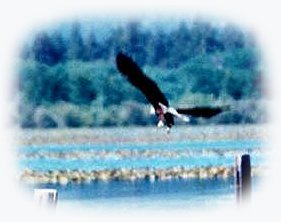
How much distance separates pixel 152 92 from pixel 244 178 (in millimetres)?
733

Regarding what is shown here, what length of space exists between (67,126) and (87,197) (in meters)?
0.46

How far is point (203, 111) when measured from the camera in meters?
5.45

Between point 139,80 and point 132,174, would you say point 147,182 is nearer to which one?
point 132,174

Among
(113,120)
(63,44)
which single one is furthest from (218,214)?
(63,44)

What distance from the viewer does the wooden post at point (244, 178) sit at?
16.9 ft

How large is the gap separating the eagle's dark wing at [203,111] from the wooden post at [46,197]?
37.8 inches

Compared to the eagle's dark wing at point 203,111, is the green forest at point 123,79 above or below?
above

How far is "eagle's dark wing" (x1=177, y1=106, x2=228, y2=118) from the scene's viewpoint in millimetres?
5410

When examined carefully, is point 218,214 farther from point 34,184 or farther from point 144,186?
point 34,184

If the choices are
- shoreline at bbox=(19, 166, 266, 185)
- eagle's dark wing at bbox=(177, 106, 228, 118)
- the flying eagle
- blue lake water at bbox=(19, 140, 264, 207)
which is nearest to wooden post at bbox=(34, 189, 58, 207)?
blue lake water at bbox=(19, 140, 264, 207)

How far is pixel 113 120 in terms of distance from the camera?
545 cm

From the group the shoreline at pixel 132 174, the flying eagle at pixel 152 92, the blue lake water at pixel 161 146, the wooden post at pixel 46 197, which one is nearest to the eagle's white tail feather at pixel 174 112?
the flying eagle at pixel 152 92

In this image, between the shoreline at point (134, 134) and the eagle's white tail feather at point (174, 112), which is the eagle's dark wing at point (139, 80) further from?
the shoreline at point (134, 134)

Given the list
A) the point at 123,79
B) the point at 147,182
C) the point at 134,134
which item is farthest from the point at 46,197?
the point at 147,182
